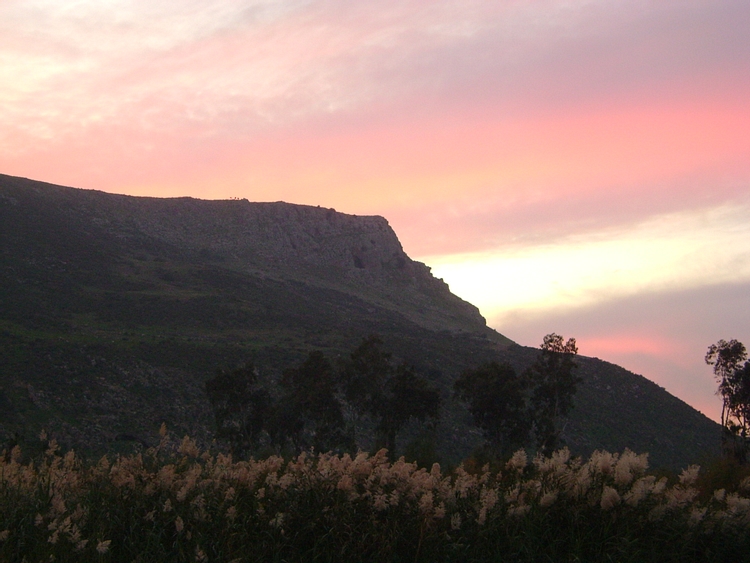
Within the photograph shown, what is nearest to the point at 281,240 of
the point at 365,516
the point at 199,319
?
the point at 199,319

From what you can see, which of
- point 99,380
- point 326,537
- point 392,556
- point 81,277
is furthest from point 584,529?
point 81,277

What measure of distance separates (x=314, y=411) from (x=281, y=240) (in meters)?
93.7

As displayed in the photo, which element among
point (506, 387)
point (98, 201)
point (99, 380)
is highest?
point (98, 201)

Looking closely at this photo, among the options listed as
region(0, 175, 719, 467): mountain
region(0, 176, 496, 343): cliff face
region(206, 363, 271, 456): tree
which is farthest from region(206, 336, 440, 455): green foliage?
region(0, 176, 496, 343): cliff face

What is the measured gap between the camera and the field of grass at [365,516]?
11.2 metres

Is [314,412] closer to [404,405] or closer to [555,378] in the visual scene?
[404,405]

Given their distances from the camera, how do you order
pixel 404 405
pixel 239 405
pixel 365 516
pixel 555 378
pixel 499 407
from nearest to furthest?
pixel 365 516
pixel 404 405
pixel 239 405
pixel 499 407
pixel 555 378

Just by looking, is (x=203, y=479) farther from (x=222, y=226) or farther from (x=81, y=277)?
(x=222, y=226)

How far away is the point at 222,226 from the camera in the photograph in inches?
5305

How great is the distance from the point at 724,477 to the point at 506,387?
93.9 feet

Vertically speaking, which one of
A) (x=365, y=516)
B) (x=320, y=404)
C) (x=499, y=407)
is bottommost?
(x=320, y=404)

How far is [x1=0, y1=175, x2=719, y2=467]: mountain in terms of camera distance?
5403 cm

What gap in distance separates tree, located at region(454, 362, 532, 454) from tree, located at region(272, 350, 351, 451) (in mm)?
8269

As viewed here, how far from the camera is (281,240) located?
136375mm
